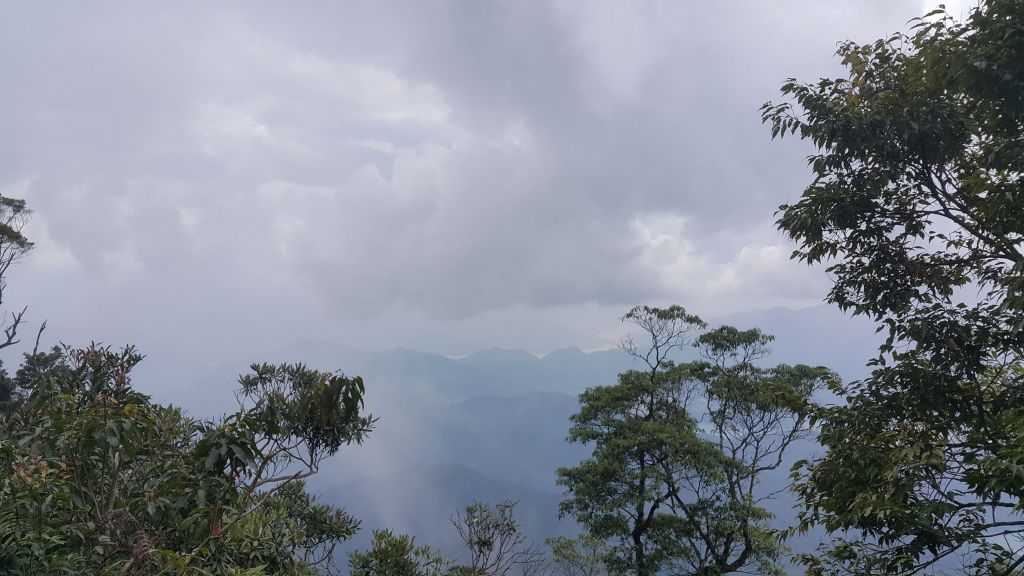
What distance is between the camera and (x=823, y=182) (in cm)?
546

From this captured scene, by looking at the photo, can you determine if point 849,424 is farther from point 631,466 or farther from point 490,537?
point 631,466

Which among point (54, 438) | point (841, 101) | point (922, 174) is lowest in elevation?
point (54, 438)

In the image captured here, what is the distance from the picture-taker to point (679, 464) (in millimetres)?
12656

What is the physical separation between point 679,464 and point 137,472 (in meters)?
10.9

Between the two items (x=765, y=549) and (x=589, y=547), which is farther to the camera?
(x=589, y=547)

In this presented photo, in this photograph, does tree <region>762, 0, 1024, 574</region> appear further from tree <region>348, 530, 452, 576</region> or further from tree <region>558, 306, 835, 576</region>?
tree <region>558, 306, 835, 576</region>

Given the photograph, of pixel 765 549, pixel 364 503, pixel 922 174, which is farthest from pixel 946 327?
pixel 364 503

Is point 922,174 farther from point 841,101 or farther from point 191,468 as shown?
point 191,468

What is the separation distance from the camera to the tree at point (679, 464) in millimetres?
12352

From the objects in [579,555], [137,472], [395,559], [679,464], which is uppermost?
[679,464]

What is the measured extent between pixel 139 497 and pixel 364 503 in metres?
158

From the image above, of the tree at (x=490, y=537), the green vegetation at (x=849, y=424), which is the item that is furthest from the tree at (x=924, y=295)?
the tree at (x=490, y=537)

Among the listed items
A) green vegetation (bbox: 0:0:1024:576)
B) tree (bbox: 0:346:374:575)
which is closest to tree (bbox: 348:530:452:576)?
green vegetation (bbox: 0:0:1024:576)

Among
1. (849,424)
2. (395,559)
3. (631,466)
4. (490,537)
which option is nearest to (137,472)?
Answer: (395,559)
